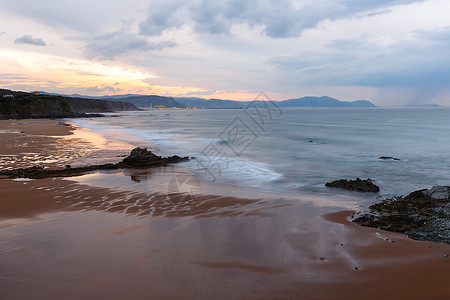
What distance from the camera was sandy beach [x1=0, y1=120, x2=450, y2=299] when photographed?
487cm

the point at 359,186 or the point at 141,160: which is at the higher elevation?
the point at 141,160

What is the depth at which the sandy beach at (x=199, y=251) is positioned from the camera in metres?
4.87

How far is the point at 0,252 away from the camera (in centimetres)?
603

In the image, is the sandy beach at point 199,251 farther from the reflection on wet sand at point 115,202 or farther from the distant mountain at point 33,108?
the distant mountain at point 33,108

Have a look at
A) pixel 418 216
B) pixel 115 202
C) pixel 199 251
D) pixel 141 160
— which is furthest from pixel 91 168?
pixel 418 216

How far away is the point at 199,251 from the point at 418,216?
6328 millimetres

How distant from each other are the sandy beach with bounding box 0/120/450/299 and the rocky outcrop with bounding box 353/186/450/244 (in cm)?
43

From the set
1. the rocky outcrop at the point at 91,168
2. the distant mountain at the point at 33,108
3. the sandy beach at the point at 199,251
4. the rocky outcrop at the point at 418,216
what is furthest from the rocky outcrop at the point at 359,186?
the distant mountain at the point at 33,108

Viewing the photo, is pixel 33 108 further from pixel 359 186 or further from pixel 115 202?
pixel 359 186

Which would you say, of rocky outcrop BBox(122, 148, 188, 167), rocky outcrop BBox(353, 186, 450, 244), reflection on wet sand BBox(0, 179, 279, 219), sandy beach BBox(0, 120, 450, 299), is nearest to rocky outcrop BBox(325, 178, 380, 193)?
rocky outcrop BBox(353, 186, 450, 244)

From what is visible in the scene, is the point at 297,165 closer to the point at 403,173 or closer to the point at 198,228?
the point at 403,173

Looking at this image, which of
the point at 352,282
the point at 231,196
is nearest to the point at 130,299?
the point at 352,282

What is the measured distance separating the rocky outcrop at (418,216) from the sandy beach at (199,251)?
43cm

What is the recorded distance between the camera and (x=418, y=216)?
8.05 metres
